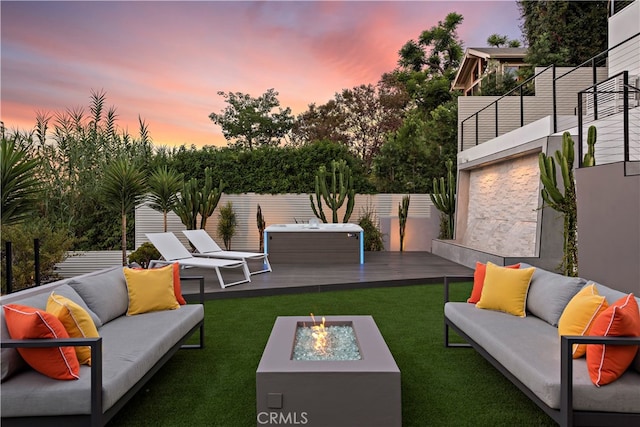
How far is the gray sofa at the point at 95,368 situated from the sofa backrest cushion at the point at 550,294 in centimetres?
285

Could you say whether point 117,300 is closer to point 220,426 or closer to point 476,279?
point 220,426

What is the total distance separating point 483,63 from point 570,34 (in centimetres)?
390

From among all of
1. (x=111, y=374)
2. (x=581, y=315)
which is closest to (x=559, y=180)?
(x=581, y=315)

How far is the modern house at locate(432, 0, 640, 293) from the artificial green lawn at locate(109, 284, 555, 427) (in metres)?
2.04

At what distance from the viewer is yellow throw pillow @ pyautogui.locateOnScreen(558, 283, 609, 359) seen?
2490 mm

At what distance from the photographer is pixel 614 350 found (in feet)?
7.19

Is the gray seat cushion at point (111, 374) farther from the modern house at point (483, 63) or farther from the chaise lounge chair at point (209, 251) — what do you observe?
the modern house at point (483, 63)

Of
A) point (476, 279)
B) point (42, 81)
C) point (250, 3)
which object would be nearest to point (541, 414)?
point (476, 279)

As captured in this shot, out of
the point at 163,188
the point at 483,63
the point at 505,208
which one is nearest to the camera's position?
the point at 505,208

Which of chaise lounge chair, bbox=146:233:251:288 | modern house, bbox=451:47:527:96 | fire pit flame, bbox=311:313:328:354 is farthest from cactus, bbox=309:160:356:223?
fire pit flame, bbox=311:313:328:354

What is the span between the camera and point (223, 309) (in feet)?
18.2

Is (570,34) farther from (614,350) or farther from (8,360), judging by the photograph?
(8,360)

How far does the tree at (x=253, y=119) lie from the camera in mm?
19203

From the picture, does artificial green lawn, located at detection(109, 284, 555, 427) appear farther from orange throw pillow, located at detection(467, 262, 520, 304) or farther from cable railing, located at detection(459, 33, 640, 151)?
cable railing, located at detection(459, 33, 640, 151)
